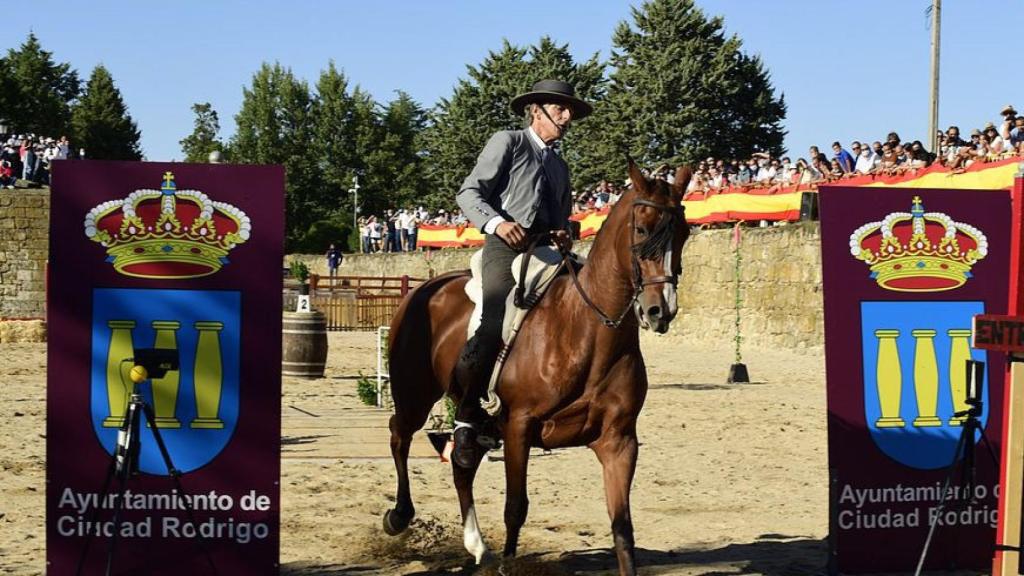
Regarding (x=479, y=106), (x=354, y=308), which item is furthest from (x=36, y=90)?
(x=354, y=308)

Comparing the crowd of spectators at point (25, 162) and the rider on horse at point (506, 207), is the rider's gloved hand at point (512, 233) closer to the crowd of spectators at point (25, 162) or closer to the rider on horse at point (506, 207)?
the rider on horse at point (506, 207)

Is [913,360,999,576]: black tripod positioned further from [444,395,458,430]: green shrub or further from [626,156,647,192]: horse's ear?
[444,395,458,430]: green shrub

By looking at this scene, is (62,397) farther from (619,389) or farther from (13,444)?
(13,444)

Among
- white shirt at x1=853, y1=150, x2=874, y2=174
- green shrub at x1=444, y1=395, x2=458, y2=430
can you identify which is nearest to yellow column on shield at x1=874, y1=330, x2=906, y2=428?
green shrub at x1=444, y1=395, x2=458, y2=430

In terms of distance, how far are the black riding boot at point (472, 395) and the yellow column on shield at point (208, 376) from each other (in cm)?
143

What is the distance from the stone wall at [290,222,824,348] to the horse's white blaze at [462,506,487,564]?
16.7m

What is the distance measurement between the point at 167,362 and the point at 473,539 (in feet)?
7.19

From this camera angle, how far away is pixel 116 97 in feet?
340

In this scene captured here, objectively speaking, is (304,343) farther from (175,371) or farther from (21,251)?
(21,251)

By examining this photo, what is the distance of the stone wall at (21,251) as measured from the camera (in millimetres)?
41719

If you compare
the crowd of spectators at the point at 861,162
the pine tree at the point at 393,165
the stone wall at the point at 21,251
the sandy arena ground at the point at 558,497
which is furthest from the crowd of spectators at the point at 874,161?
the pine tree at the point at 393,165

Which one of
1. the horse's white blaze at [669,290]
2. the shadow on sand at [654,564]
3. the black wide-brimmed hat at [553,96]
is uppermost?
the black wide-brimmed hat at [553,96]

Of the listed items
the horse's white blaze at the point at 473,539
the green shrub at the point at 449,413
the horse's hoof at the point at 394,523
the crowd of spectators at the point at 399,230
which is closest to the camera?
the horse's white blaze at the point at 473,539

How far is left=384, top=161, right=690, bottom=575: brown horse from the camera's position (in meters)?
6.21
